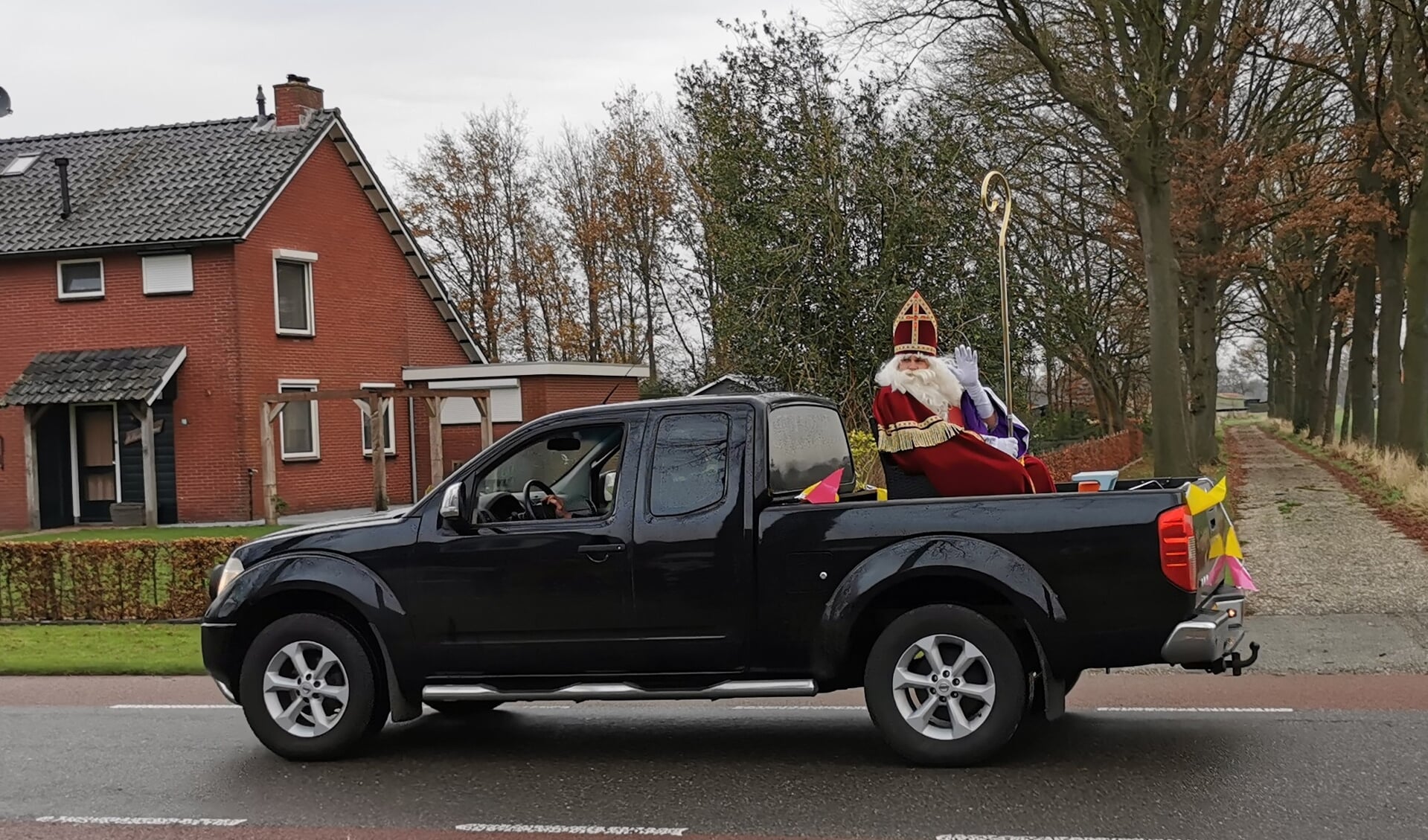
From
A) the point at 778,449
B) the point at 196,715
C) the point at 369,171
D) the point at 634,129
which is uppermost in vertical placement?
the point at 634,129

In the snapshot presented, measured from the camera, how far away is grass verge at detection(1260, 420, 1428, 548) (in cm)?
2016

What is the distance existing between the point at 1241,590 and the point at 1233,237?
87.3 feet

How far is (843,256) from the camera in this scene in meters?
19.9

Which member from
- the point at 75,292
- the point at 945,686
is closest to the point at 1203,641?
the point at 945,686

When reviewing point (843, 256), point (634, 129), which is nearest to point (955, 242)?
point (843, 256)

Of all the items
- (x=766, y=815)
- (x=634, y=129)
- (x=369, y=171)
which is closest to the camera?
(x=766, y=815)

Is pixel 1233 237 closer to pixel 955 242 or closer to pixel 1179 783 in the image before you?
pixel 955 242

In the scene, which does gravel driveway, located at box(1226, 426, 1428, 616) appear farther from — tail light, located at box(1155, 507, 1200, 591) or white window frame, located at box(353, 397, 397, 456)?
white window frame, located at box(353, 397, 397, 456)

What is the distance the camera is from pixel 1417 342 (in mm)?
25719

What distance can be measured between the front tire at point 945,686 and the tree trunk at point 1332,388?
40765mm

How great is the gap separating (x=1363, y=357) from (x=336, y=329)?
2494 cm

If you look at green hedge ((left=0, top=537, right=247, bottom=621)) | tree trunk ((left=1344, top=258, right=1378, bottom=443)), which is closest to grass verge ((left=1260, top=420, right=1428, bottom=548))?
tree trunk ((left=1344, top=258, right=1378, bottom=443))

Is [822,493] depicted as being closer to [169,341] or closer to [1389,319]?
[169,341]

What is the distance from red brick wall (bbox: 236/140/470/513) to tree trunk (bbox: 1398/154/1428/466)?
19.9m
